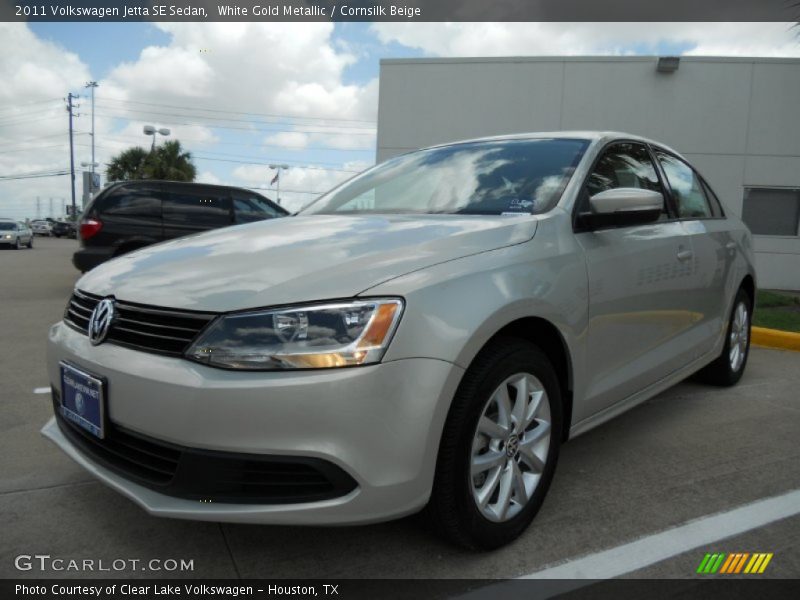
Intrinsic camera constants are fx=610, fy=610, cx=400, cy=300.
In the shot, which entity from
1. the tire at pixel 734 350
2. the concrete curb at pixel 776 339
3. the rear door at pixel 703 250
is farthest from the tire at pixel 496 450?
the concrete curb at pixel 776 339

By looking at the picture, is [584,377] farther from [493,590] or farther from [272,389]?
[272,389]

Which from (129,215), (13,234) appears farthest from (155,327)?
(13,234)

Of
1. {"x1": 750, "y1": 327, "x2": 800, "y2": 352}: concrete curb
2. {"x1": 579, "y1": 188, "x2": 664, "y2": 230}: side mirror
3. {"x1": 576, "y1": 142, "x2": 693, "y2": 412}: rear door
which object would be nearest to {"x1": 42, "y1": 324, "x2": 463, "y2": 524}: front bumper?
{"x1": 576, "y1": 142, "x2": 693, "y2": 412}: rear door

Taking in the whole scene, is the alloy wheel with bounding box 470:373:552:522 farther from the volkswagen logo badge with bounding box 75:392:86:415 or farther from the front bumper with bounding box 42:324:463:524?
the volkswagen logo badge with bounding box 75:392:86:415

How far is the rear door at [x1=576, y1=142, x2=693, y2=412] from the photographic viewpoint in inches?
101

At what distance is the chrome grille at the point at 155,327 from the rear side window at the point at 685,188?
2823 mm

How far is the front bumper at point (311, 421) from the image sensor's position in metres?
1.70

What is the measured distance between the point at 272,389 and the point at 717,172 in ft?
41.1

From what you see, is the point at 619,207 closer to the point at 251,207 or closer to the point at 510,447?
the point at 510,447

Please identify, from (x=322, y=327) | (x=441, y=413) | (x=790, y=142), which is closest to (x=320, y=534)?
(x=441, y=413)

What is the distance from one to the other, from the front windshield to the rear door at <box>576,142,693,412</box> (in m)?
0.17

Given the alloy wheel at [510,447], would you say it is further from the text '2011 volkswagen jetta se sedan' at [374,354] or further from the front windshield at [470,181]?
the front windshield at [470,181]

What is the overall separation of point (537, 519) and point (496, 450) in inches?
20.5

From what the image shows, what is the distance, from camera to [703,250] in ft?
11.5
